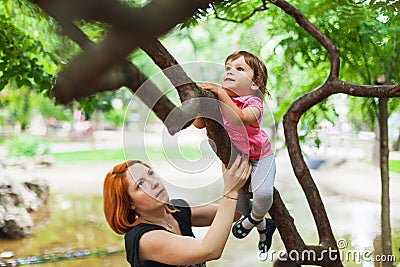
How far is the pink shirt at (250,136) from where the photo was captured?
0.90 metres

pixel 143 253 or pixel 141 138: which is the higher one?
pixel 141 138

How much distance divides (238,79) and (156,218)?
0.98ft

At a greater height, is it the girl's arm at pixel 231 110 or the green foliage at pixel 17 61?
the green foliage at pixel 17 61

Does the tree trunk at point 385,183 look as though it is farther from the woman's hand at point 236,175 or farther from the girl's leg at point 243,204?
the woman's hand at point 236,175

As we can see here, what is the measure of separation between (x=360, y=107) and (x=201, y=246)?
163 cm

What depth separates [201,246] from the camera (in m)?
0.90

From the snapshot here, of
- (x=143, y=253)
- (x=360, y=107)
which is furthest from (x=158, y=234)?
(x=360, y=107)

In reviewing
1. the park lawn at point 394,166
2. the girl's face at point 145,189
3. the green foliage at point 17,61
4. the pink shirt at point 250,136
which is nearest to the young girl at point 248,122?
the pink shirt at point 250,136

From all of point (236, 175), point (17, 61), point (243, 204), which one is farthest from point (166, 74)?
point (17, 61)

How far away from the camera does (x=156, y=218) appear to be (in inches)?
39.8

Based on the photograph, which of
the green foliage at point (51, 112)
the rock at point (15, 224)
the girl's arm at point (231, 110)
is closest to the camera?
the girl's arm at point (231, 110)

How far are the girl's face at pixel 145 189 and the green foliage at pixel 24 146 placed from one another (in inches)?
155

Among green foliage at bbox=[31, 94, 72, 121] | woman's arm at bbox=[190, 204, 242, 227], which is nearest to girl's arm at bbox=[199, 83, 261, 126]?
woman's arm at bbox=[190, 204, 242, 227]

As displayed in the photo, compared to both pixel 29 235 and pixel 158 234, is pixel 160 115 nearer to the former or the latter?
pixel 158 234
